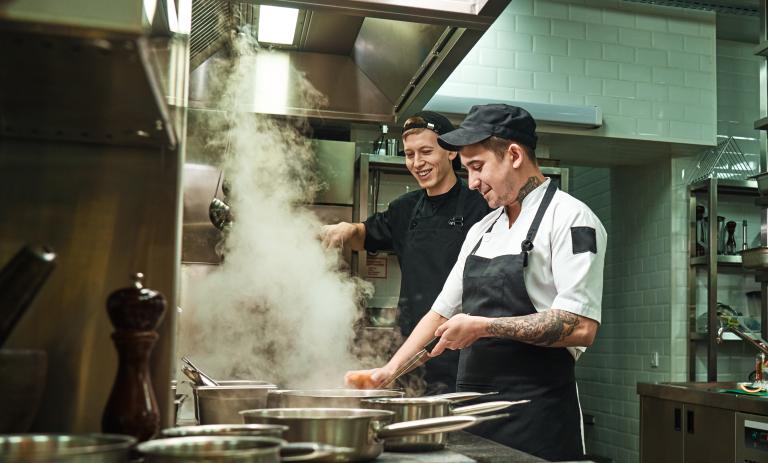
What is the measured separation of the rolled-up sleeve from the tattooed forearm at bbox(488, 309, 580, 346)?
0.15 feet

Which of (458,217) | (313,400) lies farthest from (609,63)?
(313,400)

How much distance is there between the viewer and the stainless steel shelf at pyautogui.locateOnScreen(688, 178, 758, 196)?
4949 millimetres

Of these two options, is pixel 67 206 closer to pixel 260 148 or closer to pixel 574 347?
pixel 574 347

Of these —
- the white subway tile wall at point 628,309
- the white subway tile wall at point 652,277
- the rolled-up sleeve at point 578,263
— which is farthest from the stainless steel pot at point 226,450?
the white subway tile wall at point 628,309

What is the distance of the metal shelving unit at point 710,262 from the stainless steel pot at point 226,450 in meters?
4.52

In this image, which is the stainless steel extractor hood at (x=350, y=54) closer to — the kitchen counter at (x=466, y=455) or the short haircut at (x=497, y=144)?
the short haircut at (x=497, y=144)

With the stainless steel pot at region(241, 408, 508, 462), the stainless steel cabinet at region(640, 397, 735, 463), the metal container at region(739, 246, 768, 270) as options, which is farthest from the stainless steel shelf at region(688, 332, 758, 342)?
the stainless steel pot at region(241, 408, 508, 462)

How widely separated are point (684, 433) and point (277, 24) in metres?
2.72

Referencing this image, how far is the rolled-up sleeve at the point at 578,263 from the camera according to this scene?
2.07 meters

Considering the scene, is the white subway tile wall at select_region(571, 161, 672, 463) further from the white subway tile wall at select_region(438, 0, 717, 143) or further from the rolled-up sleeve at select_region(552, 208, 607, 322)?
the rolled-up sleeve at select_region(552, 208, 607, 322)

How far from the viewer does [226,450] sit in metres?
0.82

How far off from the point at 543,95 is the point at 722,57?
177cm

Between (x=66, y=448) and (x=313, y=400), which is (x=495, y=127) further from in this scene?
(x=66, y=448)

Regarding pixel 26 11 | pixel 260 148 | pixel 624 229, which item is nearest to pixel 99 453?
pixel 26 11
